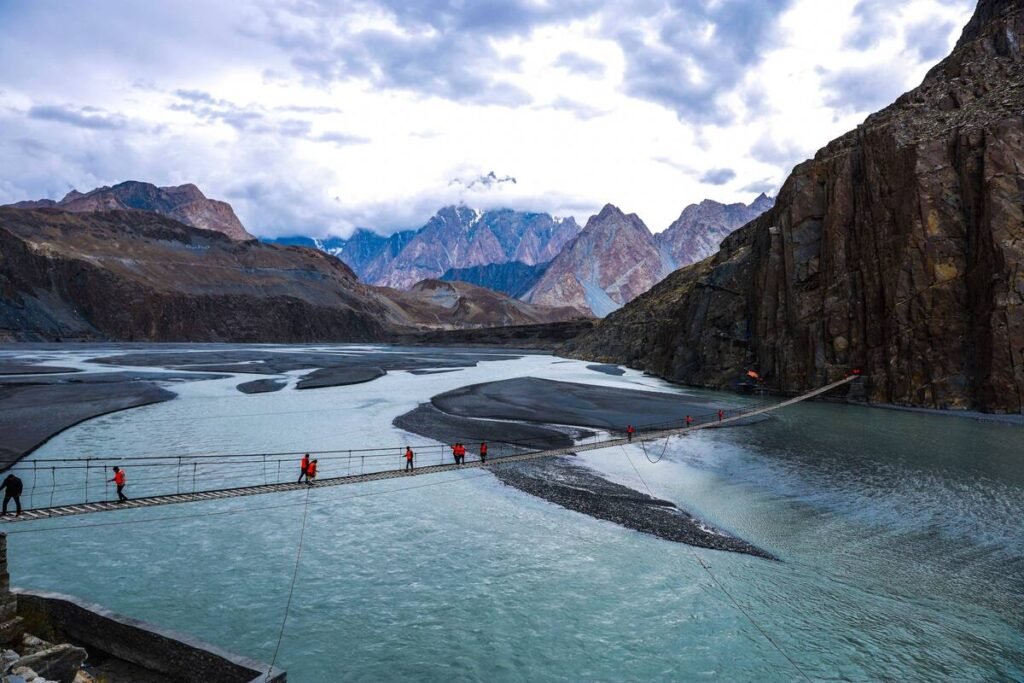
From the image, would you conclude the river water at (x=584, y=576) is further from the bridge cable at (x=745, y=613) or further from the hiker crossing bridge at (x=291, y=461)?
the hiker crossing bridge at (x=291, y=461)

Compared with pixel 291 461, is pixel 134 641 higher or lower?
higher

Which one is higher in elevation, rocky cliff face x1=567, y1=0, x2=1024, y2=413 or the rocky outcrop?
rocky cliff face x1=567, y1=0, x2=1024, y2=413

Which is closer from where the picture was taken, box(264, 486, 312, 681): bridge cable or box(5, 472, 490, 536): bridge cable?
box(264, 486, 312, 681): bridge cable

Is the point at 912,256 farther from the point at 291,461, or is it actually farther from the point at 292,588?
the point at 292,588

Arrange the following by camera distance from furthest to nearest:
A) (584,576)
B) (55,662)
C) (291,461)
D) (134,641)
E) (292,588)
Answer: (291,461) → (584,576) → (292,588) → (134,641) → (55,662)

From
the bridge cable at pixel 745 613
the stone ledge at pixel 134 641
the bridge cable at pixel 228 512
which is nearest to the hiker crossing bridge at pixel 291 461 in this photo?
the bridge cable at pixel 228 512

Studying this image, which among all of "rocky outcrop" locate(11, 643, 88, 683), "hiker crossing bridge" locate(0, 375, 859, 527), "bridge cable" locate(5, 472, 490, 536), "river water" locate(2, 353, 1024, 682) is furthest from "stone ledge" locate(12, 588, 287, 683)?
"bridge cable" locate(5, 472, 490, 536)

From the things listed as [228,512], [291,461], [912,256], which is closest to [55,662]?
[228,512]

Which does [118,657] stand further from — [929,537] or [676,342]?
[676,342]

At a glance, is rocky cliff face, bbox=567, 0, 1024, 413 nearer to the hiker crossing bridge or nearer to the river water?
the hiker crossing bridge
